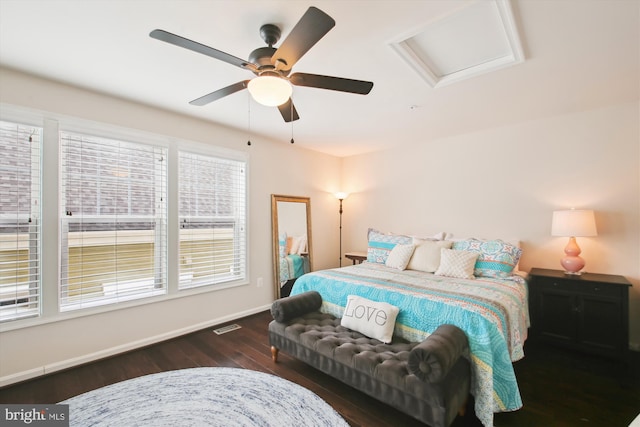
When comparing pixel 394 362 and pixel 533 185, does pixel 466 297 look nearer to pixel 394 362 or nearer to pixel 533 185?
pixel 394 362

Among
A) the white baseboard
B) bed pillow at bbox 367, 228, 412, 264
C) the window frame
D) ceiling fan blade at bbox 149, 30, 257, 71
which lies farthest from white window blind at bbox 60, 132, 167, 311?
bed pillow at bbox 367, 228, 412, 264

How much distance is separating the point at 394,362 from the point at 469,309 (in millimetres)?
664

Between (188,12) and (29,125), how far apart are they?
6.02ft

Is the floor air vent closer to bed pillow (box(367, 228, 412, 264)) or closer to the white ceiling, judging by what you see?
bed pillow (box(367, 228, 412, 264))

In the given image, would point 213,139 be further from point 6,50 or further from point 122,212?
point 6,50

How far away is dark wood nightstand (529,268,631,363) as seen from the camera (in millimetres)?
2562

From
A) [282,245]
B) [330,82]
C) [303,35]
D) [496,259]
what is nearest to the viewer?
[303,35]

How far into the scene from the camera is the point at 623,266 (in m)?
2.89

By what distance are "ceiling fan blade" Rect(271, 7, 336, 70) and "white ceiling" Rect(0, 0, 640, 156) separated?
278 mm

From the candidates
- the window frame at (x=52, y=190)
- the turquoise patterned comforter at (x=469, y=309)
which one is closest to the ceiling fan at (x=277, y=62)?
the window frame at (x=52, y=190)

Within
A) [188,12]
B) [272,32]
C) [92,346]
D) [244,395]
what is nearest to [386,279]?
[244,395]

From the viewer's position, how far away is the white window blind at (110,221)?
8.32 feet

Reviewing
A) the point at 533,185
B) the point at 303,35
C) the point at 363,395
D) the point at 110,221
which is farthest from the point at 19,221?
the point at 533,185

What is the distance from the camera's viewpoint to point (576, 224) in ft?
9.26
